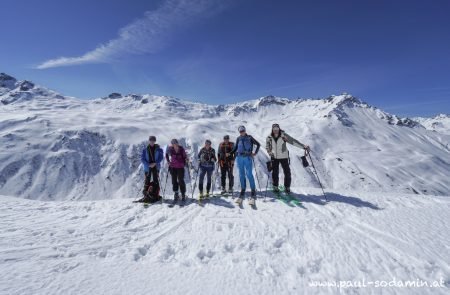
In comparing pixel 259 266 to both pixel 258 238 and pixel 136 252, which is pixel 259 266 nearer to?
pixel 258 238

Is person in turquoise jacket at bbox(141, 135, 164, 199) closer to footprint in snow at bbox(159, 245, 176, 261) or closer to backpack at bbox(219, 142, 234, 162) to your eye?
backpack at bbox(219, 142, 234, 162)

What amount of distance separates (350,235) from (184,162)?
8.06 metres

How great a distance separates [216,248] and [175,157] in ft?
22.0

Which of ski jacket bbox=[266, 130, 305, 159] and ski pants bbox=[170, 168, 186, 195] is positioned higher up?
ski jacket bbox=[266, 130, 305, 159]

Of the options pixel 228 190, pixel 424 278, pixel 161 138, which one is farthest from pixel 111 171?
pixel 424 278

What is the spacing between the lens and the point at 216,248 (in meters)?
8.12

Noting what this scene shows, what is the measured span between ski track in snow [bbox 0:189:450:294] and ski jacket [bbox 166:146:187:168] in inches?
101

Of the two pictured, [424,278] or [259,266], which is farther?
[259,266]

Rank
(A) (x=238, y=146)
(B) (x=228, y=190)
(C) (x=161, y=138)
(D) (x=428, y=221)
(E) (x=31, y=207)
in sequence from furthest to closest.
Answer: (C) (x=161, y=138) → (B) (x=228, y=190) → (A) (x=238, y=146) → (E) (x=31, y=207) → (D) (x=428, y=221)

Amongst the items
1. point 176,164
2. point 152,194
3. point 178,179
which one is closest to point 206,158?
point 176,164

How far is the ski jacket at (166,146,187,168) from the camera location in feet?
45.9

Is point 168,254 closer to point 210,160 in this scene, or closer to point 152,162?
point 152,162

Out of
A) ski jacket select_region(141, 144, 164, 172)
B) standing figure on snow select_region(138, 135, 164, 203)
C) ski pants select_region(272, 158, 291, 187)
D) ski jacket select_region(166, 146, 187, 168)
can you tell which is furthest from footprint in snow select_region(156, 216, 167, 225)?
ski pants select_region(272, 158, 291, 187)

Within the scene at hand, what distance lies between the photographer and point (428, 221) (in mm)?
10406
